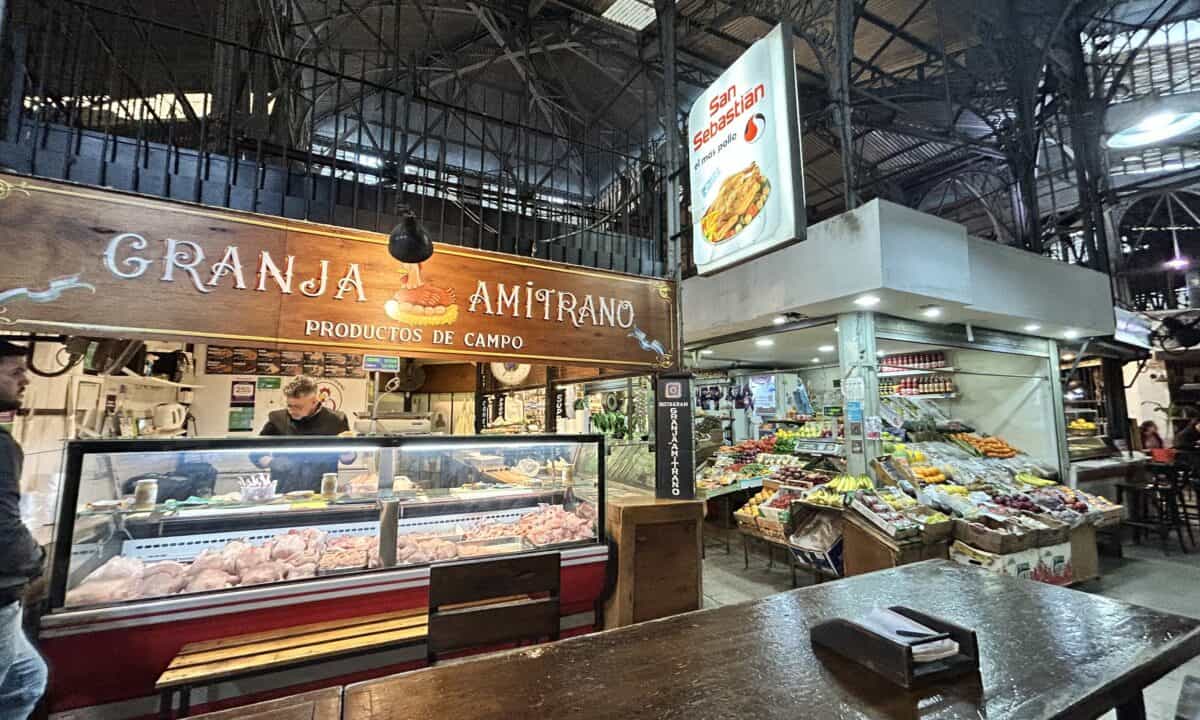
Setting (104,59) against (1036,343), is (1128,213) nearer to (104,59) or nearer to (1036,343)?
(1036,343)

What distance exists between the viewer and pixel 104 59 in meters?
5.04

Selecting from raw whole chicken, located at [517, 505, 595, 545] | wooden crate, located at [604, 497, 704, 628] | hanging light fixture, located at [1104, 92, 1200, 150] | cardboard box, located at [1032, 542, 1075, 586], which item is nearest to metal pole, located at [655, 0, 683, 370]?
wooden crate, located at [604, 497, 704, 628]

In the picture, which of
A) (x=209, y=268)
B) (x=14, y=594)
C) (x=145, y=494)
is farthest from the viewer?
(x=209, y=268)

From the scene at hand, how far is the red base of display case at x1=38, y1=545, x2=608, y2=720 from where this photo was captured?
213 cm

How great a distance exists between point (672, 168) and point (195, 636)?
4.48 meters

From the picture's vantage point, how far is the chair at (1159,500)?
21.8 feet

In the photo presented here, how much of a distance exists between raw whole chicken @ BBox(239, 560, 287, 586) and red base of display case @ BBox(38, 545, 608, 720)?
84 mm

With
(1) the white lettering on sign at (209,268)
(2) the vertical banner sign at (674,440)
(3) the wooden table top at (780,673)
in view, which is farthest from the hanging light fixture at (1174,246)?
(1) the white lettering on sign at (209,268)

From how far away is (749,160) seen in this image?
3.59 meters

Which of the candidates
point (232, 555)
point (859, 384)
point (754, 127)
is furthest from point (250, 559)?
point (859, 384)

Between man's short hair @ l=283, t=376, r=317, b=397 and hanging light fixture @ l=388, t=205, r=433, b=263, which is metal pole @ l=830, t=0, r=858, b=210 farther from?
man's short hair @ l=283, t=376, r=317, b=397

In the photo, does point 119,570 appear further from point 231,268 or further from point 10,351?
point 231,268

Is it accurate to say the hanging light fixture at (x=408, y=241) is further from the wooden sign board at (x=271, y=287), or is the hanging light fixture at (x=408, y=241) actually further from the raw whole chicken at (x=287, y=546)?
the raw whole chicken at (x=287, y=546)

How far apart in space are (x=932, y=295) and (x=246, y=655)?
5.71 metres
